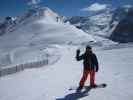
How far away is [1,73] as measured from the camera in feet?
55.3

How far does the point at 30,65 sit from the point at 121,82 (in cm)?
1195

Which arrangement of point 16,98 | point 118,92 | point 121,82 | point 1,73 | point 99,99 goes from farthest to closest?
point 1,73 < point 121,82 < point 16,98 < point 118,92 < point 99,99

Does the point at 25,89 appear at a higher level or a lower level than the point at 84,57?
lower

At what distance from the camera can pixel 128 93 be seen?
27.9ft

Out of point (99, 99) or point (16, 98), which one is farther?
point (16, 98)

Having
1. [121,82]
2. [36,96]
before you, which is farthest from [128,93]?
[36,96]

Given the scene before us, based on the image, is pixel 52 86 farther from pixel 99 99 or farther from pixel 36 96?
pixel 99 99

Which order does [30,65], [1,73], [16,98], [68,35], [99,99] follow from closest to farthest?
[99,99]
[16,98]
[1,73]
[30,65]
[68,35]

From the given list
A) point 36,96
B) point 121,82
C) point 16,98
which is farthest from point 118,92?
point 16,98

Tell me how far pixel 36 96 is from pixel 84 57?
2.57 meters

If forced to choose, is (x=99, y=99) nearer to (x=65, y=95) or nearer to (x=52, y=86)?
(x=65, y=95)

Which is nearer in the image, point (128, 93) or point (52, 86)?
point (128, 93)

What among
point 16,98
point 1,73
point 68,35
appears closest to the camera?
point 16,98

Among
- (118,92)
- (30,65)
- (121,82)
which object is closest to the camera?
(118,92)
